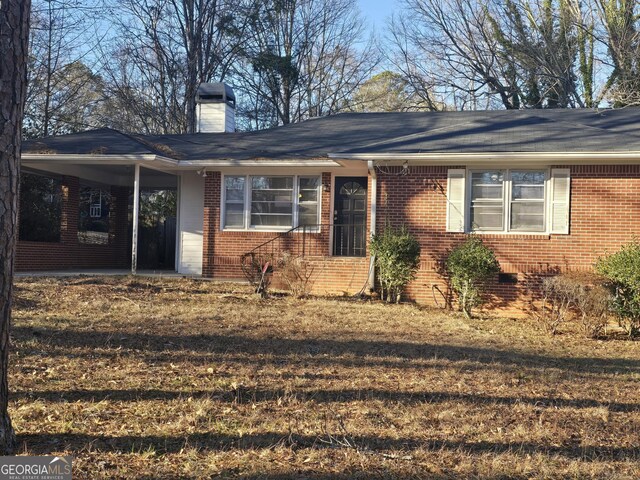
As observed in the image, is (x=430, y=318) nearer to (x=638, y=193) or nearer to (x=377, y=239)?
(x=377, y=239)

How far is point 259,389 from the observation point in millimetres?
5734

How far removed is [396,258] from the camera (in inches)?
481

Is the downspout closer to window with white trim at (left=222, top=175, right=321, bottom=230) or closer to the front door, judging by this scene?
the front door

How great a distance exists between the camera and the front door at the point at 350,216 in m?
14.9

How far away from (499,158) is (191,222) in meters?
7.69

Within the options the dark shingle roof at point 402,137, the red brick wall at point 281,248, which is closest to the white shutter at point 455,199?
the dark shingle roof at point 402,137

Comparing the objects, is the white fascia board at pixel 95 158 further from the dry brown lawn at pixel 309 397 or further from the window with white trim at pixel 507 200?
the window with white trim at pixel 507 200

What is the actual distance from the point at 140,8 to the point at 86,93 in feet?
14.9

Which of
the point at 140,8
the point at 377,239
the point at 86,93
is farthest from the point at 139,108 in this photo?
the point at 377,239

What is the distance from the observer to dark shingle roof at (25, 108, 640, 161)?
501 inches

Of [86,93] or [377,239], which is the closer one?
[377,239]

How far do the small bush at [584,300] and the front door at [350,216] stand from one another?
493cm

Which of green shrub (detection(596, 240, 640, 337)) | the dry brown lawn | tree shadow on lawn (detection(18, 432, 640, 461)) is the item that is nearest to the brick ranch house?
green shrub (detection(596, 240, 640, 337))

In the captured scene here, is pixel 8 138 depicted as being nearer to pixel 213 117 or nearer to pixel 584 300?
pixel 584 300
